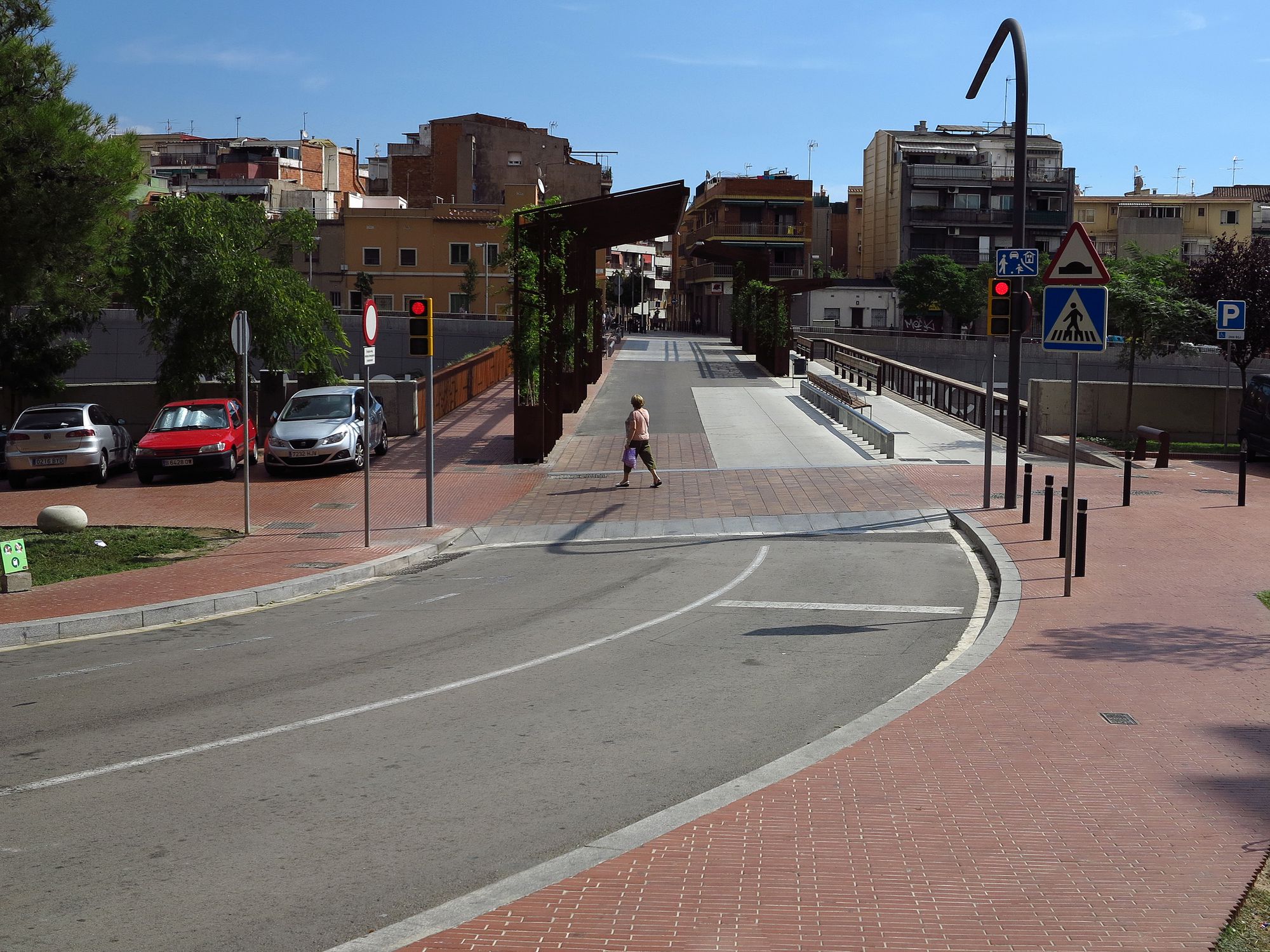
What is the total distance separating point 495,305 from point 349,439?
59408 mm

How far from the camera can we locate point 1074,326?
454 inches

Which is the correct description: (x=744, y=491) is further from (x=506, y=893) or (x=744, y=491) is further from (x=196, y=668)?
(x=506, y=893)

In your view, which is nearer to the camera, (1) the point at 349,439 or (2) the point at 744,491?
(2) the point at 744,491


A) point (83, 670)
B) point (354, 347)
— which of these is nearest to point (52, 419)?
point (83, 670)

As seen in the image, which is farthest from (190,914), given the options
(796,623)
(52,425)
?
(52,425)

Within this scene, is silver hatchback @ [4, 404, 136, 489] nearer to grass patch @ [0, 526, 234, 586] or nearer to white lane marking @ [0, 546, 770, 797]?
grass patch @ [0, 526, 234, 586]

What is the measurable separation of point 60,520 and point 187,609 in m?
5.17

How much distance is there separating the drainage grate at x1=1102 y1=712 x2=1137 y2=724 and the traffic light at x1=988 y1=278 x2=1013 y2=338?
10.3m

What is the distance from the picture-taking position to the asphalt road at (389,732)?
5.20 m

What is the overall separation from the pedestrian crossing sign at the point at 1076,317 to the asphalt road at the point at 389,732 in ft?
8.54

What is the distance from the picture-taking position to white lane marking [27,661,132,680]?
29.9ft

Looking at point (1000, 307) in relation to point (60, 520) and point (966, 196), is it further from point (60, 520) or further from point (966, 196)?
point (966, 196)

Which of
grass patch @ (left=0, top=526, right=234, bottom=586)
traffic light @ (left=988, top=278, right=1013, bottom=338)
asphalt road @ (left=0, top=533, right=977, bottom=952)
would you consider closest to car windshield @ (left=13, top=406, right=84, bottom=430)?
grass patch @ (left=0, top=526, right=234, bottom=586)

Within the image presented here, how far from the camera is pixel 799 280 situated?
4738 cm
